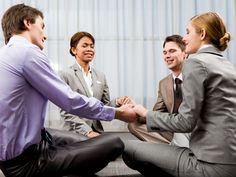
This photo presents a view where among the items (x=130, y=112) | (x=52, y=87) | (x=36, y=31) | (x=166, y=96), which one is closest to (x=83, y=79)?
(x=166, y=96)

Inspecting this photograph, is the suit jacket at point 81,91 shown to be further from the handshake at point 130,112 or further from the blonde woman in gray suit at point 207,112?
the blonde woman in gray suit at point 207,112

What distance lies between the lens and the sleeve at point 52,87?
1442mm

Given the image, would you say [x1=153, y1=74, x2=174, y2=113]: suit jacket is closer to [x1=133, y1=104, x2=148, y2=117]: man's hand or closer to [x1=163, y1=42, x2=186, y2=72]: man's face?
[x1=163, y1=42, x2=186, y2=72]: man's face

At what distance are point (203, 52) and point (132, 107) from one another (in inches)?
20.1

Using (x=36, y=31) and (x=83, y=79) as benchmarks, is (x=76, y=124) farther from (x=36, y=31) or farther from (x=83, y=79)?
(x=36, y=31)

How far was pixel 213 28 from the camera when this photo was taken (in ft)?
5.14

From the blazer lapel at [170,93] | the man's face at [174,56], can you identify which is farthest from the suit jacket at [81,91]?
the man's face at [174,56]

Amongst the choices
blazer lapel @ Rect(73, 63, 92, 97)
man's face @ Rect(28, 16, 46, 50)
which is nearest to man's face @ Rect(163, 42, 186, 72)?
blazer lapel @ Rect(73, 63, 92, 97)

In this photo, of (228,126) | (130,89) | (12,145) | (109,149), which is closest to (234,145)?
(228,126)

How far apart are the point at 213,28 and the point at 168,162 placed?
638 mm

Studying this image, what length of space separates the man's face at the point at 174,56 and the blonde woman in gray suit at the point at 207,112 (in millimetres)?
927

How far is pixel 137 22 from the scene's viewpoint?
3.49 metres

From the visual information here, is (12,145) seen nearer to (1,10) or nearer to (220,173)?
(220,173)

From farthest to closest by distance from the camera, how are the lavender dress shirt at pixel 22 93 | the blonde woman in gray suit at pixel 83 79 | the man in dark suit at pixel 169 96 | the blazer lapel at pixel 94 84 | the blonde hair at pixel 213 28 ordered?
the blazer lapel at pixel 94 84 < the blonde woman in gray suit at pixel 83 79 < the man in dark suit at pixel 169 96 < the blonde hair at pixel 213 28 < the lavender dress shirt at pixel 22 93
